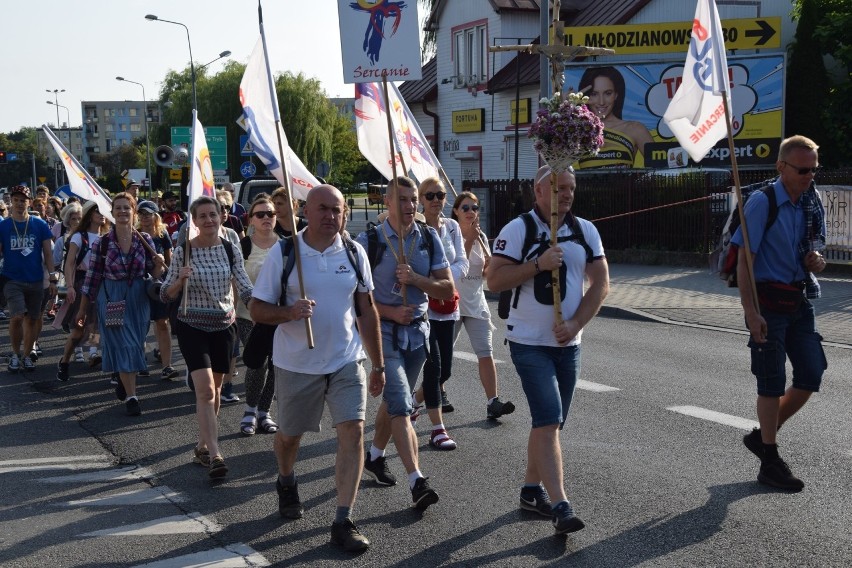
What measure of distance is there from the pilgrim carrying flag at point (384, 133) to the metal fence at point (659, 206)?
11.9 meters

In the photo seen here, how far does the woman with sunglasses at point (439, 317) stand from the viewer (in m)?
7.23

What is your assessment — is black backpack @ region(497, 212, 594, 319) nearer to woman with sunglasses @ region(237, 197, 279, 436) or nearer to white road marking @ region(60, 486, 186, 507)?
white road marking @ region(60, 486, 186, 507)

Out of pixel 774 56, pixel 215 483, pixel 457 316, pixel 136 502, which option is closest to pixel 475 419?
pixel 457 316

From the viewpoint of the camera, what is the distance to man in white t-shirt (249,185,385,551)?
17.8 ft

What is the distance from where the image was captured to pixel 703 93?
273 inches

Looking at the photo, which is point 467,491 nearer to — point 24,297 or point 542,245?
point 542,245

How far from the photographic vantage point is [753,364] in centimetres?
635

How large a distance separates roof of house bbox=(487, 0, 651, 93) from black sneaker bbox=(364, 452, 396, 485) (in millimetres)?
26754

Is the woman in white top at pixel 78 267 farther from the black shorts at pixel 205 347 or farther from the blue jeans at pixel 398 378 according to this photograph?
the blue jeans at pixel 398 378

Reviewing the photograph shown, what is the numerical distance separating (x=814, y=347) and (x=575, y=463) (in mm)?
1575

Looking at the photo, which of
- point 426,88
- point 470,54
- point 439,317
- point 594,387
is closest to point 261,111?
point 439,317

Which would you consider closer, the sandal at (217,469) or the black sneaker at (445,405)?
the sandal at (217,469)

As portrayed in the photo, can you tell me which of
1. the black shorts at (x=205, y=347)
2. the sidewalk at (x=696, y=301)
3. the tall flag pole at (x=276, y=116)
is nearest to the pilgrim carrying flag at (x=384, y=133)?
the tall flag pole at (x=276, y=116)

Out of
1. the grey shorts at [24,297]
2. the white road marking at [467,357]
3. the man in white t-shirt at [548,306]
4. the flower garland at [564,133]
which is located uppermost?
the flower garland at [564,133]
